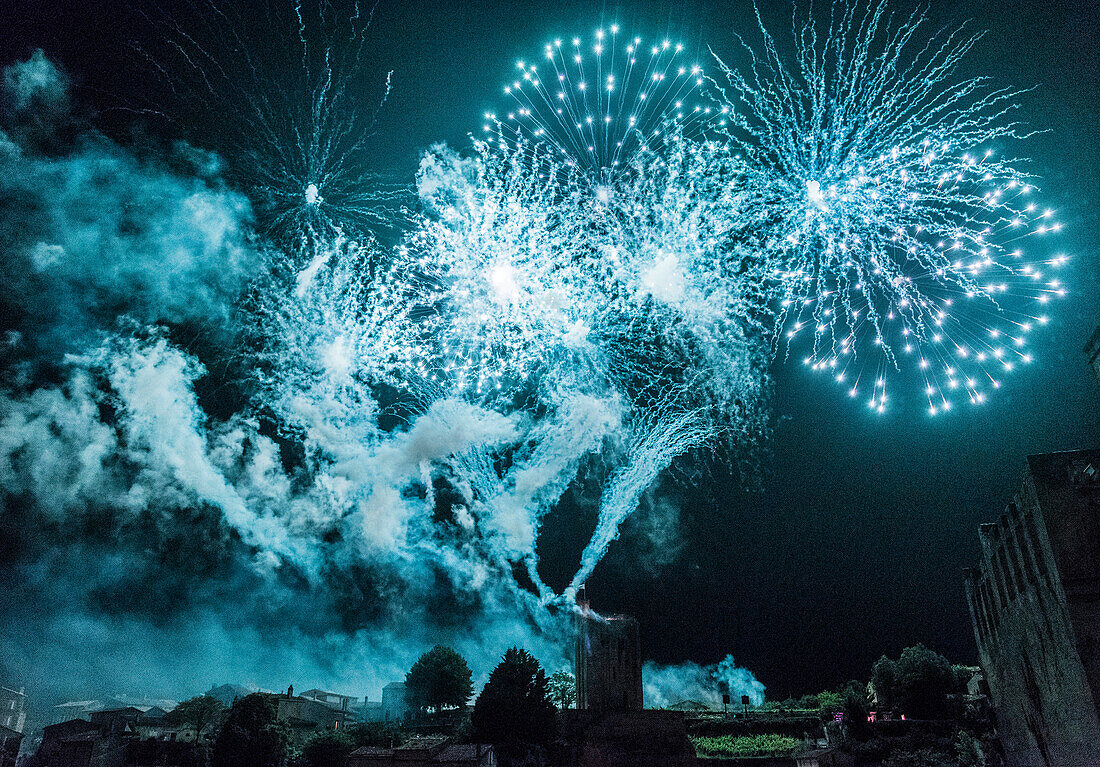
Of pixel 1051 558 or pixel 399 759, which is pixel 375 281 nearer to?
pixel 399 759

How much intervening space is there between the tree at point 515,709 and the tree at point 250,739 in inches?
398

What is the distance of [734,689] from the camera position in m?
54.1

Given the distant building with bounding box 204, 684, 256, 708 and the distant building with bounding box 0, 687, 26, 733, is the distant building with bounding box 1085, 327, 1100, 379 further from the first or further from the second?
the distant building with bounding box 0, 687, 26, 733

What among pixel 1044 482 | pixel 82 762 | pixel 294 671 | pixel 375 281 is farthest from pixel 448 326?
pixel 294 671

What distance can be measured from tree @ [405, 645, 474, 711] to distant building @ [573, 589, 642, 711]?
1304 centimetres

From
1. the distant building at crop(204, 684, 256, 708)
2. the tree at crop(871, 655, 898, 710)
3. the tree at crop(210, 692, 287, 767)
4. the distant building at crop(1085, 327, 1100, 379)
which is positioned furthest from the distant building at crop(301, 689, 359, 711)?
the distant building at crop(1085, 327, 1100, 379)

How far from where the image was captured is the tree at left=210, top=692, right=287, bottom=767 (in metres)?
31.8

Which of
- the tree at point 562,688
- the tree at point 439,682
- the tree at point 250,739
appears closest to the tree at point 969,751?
the tree at point 250,739

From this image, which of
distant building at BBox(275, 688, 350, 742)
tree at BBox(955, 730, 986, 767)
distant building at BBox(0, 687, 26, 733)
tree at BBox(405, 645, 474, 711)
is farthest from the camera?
tree at BBox(405, 645, 474, 711)

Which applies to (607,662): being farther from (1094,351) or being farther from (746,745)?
(1094,351)

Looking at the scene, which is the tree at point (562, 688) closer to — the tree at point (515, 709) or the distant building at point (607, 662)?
the distant building at point (607, 662)

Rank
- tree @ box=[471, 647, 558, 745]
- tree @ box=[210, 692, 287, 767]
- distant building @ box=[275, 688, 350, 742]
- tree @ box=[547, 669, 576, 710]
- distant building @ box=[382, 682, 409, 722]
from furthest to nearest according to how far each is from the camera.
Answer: tree @ box=[547, 669, 576, 710] → distant building @ box=[382, 682, 409, 722] → distant building @ box=[275, 688, 350, 742] → tree @ box=[210, 692, 287, 767] → tree @ box=[471, 647, 558, 745]

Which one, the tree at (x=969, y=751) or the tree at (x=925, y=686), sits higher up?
the tree at (x=925, y=686)

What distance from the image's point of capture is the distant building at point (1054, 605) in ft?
57.8
